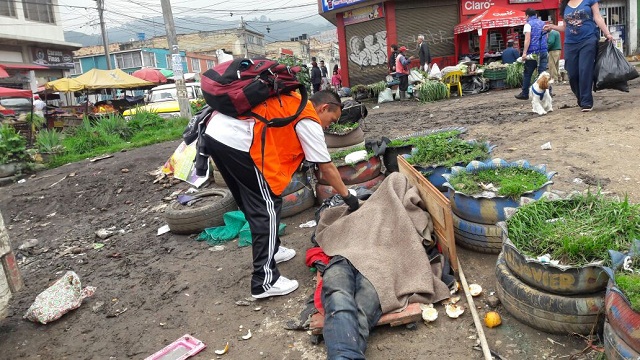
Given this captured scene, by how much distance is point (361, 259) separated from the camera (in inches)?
115

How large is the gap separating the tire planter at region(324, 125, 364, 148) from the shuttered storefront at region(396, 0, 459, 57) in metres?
12.0

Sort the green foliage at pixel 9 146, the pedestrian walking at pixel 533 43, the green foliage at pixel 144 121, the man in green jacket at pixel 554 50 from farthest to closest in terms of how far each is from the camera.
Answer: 1. the green foliage at pixel 144 121
2. the man in green jacket at pixel 554 50
3. the green foliage at pixel 9 146
4. the pedestrian walking at pixel 533 43

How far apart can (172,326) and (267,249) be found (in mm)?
844

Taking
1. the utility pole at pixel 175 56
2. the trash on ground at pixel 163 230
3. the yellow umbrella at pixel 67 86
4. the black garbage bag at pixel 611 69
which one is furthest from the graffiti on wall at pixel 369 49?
the trash on ground at pixel 163 230

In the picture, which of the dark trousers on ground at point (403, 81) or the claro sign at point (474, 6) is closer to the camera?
the dark trousers on ground at point (403, 81)

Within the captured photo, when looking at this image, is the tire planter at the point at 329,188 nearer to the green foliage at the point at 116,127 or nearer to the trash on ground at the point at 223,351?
the trash on ground at the point at 223,351

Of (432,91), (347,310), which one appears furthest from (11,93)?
(347,310)

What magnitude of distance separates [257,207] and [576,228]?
1988 millimetres

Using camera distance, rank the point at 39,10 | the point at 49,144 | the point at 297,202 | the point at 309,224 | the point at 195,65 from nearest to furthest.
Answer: the point at 309,224
the point at 297,202
the point at 49,144
the point at 39,10
the point at 195,65

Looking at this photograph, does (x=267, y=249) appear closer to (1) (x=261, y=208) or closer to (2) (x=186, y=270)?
(1) (x=261, y=208)

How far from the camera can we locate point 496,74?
1323 centimetres

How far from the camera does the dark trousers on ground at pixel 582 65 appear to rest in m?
6.39

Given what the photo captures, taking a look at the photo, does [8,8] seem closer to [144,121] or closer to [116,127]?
[144,121]

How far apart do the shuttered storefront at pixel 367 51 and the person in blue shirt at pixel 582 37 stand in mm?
12059
